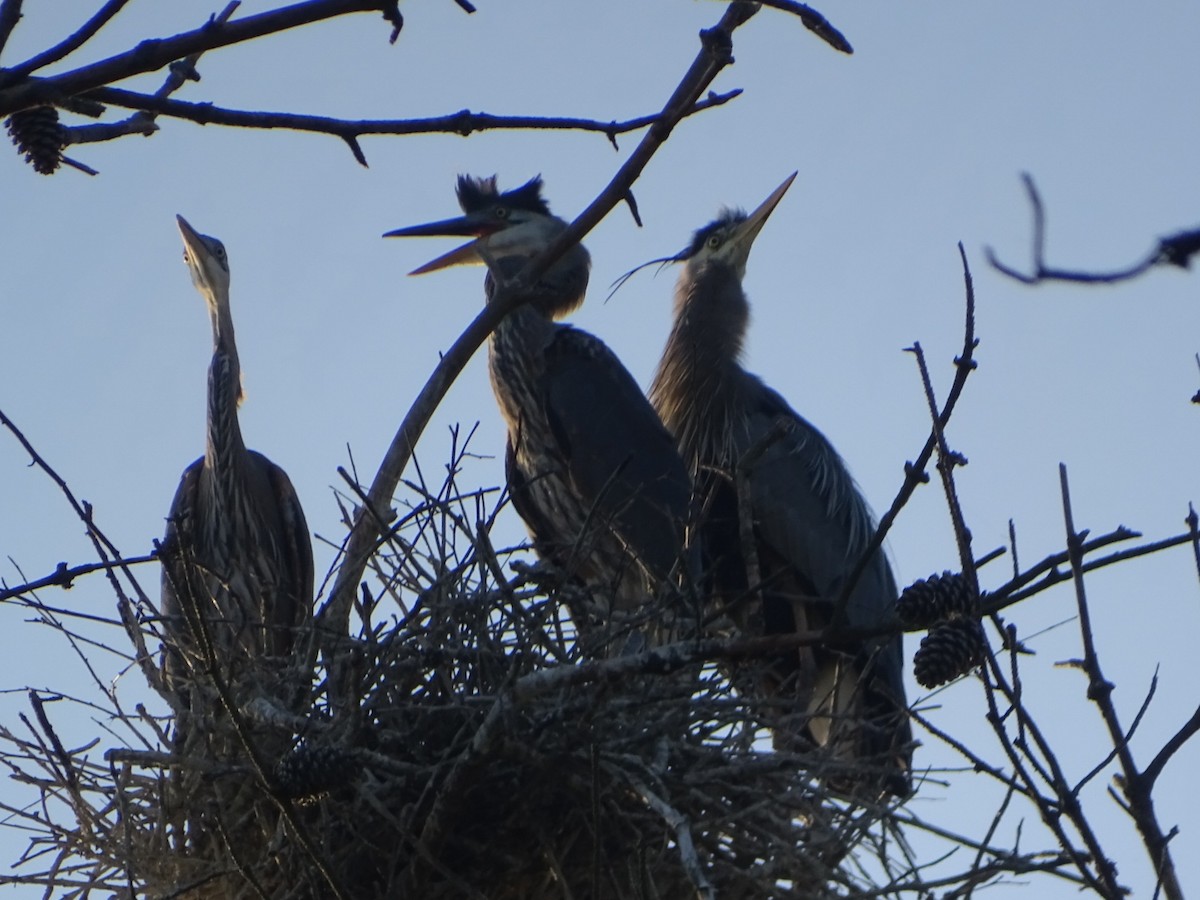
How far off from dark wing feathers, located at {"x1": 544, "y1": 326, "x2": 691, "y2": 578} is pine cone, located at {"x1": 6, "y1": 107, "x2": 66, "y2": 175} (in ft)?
9.82

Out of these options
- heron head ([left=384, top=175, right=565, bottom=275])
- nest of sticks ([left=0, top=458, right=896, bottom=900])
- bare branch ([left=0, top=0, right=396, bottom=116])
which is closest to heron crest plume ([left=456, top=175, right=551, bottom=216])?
heron head ([left=384, top=175, right=565, bottom=275])

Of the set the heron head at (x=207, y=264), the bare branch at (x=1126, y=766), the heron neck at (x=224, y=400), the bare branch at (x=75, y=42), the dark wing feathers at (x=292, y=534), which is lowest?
the bare branch at (x=1126, y=766)

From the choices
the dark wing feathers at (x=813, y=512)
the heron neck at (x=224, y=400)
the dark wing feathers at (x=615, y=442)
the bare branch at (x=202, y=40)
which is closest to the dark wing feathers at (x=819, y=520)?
the dark wing feathers at (x=813, y=512)

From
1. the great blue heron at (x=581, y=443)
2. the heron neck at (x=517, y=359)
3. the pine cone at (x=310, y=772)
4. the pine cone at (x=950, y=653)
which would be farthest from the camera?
the heron neck at (x=517, y=359)

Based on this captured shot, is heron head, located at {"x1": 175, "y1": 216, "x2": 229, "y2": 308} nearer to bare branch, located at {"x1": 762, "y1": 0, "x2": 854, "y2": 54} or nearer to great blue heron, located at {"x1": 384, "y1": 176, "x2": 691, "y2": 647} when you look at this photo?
great blue heron, located at {"x1": 384, "y1": 176, "x2": 691, "y2": 647}

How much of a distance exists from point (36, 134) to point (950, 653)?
4.01 ft

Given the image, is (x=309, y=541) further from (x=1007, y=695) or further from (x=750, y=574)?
(x=1007, y=695)

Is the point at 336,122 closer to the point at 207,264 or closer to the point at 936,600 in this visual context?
the point at 936,600

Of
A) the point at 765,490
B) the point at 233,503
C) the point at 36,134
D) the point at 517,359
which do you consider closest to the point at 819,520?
the point at 765,490

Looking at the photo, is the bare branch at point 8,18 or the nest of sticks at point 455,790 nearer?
the bare branch at point 8,18

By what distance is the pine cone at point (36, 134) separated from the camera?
5.81 ft

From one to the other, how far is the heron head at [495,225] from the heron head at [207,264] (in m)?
0.58

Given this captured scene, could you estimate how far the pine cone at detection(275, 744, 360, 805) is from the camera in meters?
2.33

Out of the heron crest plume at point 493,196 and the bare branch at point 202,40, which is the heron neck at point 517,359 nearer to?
the heron crest plume at point 493,196
